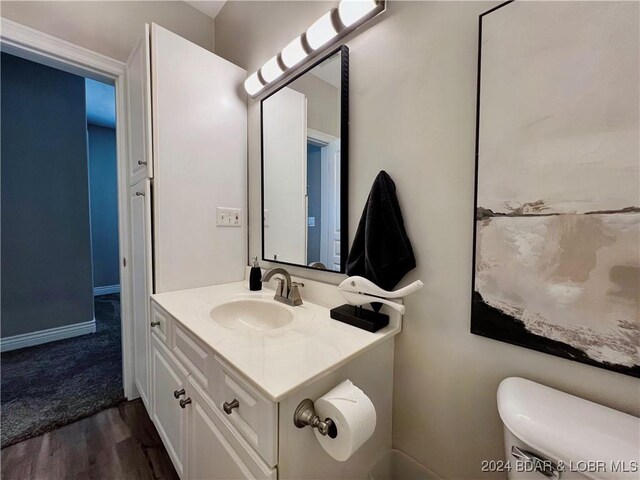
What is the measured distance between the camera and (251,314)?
1271 mm

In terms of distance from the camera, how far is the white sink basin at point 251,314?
1.16 m

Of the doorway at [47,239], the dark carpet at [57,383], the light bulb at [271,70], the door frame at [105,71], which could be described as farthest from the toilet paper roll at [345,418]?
the doorway at [47,239]

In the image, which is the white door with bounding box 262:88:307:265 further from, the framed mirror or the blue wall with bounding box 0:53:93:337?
the blue wall with bounding box 0:53:93:337

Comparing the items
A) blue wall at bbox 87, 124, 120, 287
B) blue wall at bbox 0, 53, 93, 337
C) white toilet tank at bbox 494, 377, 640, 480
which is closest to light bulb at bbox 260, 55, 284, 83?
white toilet tank at bbox 494, 377, 640, 480

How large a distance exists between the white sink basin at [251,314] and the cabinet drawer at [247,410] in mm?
Result: 377

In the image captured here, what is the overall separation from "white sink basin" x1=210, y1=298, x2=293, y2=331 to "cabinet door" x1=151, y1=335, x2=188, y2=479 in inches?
9.9

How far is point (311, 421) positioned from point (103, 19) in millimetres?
2262

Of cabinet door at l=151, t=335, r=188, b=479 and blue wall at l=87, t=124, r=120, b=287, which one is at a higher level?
→ blue wall at l=87, t=124, r=120, b=287

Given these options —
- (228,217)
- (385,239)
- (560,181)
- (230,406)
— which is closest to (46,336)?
(228,217)

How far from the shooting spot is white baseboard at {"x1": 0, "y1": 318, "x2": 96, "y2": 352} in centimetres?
224

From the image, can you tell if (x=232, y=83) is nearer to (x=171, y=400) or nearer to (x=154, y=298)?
(x=154, y=298)

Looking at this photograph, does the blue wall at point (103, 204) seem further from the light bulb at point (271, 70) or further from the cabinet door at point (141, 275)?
the light bulb at point (271, 70)

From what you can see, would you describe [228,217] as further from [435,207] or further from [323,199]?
[435,207]

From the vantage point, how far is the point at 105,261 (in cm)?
408
